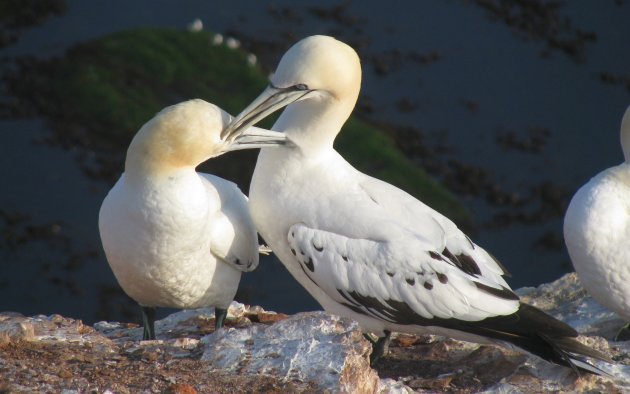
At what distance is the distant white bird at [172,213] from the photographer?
15.6 feet

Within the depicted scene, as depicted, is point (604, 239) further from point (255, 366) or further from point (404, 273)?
point (255, 366)

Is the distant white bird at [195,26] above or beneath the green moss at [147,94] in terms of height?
above

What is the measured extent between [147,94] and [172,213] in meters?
6.01

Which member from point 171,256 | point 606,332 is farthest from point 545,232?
point 171,256

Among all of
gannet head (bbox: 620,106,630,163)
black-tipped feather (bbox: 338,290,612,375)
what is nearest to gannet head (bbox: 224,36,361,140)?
black-tipped feather (bbox: 338,290,612,375)

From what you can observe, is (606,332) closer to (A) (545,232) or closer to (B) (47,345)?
(B) (47,345)

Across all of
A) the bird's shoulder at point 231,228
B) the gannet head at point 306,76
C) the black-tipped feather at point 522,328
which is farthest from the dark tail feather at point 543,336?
the gannet head at point 306,76

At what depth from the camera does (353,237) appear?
4910mm

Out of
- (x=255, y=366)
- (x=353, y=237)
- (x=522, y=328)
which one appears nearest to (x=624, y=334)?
(x=522, y=328)

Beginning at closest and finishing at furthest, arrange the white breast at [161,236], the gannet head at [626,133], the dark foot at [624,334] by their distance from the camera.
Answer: the white breast at [161,236] < the dark foot at [624,334] < the gannet head at [626,133]

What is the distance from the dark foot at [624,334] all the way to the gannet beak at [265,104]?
2023 mm

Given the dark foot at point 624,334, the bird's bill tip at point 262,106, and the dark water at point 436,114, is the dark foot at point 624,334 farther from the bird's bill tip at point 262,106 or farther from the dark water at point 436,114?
the dark water at point 436,114

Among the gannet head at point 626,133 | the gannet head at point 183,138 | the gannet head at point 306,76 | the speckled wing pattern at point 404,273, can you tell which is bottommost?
the speckled wing pattern at point 404,273

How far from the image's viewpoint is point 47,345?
4039 mm
